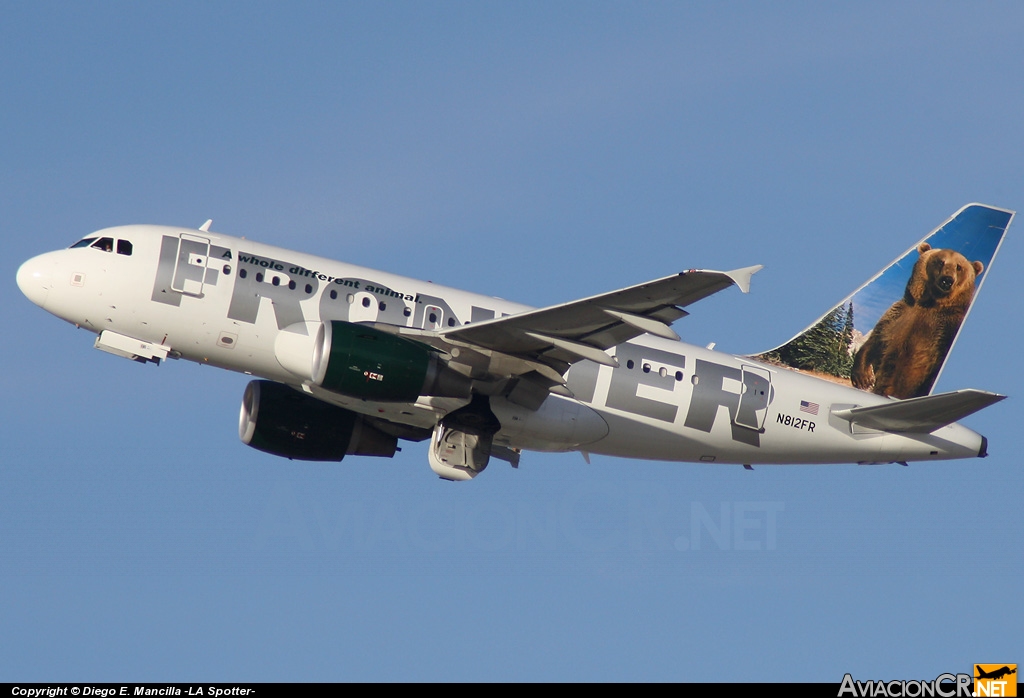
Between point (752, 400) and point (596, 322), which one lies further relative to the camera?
point (752, 400)

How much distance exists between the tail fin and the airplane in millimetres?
185

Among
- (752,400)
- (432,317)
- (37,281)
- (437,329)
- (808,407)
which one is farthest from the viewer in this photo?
(808,407)

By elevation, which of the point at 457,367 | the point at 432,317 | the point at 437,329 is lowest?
the point at 457,367

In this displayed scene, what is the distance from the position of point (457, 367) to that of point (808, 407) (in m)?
11.1

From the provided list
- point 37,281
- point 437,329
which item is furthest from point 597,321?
point 37,281

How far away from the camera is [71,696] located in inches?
1190

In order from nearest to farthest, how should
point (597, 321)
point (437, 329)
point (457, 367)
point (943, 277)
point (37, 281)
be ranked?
1. point (597, 321)
2. point (457, 367)
3. point (37, 281)
4. point (437, 329)
5. point (943, 277)

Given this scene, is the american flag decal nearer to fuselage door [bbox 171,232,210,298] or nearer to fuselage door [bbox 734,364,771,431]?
fuselage door [bbox 734,364,771,431]

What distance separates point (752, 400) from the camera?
3862 centimetres

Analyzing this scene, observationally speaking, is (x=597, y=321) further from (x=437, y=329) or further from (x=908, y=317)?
(x=908, y=317)

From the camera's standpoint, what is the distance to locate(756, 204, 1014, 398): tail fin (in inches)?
1628

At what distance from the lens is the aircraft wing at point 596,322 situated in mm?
30562

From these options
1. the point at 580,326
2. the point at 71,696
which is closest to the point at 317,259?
the point at 580,326

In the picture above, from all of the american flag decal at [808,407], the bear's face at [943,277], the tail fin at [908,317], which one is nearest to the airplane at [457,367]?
the american flag decal at [808,407]
